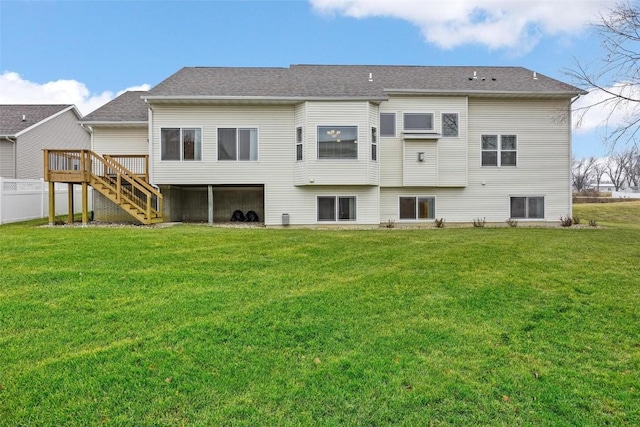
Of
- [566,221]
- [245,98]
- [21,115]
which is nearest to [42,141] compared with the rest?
[21,115]

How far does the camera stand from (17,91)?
101 ft

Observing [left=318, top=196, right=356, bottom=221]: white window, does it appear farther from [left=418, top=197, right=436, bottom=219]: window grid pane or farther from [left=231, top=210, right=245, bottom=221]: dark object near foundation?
[left=231, top=210, right=245, bottom=221]: dark object near foundation

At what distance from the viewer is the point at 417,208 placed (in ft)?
50.8

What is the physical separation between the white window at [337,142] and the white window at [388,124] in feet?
4.96

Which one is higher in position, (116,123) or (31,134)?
(31,134)

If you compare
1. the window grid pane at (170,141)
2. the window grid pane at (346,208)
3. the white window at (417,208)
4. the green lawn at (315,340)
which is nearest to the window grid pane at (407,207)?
the white window at (417,208)

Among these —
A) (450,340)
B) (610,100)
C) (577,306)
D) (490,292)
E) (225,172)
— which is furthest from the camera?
(225,172)

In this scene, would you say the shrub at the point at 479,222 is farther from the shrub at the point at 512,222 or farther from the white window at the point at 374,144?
the white window at the point at 374,144

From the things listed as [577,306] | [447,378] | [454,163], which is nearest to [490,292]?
[577,306]

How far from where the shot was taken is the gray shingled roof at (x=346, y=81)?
14.2 meters

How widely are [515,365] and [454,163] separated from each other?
12.3 meters

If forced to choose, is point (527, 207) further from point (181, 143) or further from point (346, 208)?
point (181, 143)

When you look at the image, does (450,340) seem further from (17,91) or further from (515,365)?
(17,91)

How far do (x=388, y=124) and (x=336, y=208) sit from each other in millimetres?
3816
